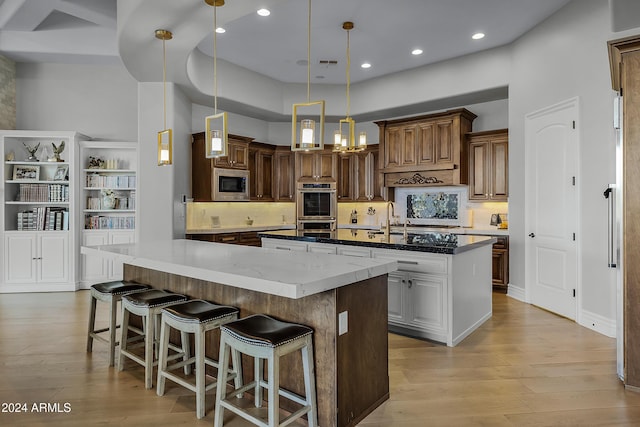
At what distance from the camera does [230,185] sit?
678 centimetres

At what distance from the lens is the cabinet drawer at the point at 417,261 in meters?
3.64

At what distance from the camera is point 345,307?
7.70 ft

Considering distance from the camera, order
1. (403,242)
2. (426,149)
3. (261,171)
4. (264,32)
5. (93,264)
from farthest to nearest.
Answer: (261,171), (426,149), (93,264), (264,32), (403,242)

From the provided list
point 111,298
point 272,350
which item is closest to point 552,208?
point 272,350

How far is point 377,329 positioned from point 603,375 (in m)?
1.89

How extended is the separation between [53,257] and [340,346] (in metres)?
5.45

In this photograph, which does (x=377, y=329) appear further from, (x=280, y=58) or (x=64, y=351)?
(x=280, y=58)

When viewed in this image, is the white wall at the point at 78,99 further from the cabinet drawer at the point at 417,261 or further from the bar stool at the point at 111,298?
the cabinet drawer at the point at 417,261

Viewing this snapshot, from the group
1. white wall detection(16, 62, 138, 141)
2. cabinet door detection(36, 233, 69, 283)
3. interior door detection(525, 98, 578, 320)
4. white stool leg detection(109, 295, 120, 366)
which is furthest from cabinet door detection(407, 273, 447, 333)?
white wall detection(16, 62, 138, 141)

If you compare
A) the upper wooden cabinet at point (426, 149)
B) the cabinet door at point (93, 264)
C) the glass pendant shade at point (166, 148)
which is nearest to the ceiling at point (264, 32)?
the upper wooden cabinet at point (426, 149)

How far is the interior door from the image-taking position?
462cm

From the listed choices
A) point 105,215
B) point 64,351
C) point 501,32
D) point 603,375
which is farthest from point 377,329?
point 105,215

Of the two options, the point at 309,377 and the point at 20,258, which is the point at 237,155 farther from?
the point at 309,377

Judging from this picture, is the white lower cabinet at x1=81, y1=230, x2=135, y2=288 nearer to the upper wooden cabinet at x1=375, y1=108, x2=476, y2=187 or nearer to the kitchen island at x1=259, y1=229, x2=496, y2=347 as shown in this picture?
the kitchen island at x1=259, y1=229, x2=496, y2=347
